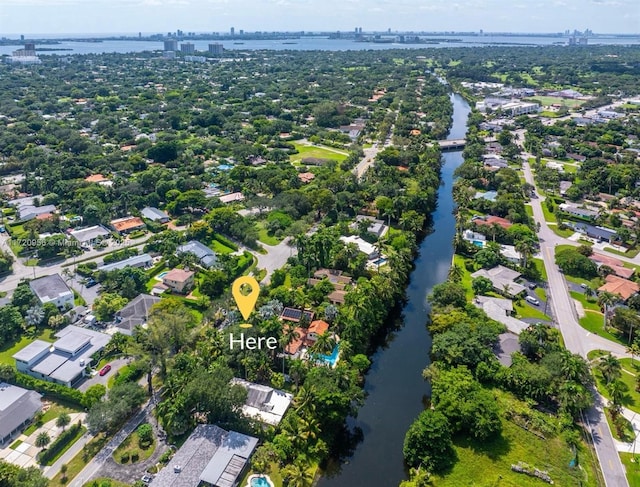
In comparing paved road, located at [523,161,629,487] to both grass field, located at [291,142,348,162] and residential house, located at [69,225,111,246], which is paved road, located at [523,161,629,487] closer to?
grass field, located at [291,142,348,162]

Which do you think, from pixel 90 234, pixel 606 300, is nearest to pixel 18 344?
pixel 90 234

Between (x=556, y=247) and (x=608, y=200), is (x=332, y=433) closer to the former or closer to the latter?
(x=556, y=247)

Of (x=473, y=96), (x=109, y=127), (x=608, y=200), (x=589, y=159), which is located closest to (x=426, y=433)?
(x=608, y=200)

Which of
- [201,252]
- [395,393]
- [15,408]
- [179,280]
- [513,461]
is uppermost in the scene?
[179,280]

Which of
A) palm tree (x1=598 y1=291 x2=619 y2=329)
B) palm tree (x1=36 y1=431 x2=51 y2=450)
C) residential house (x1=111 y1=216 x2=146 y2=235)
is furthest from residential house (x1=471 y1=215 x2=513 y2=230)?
palm tree (x1=36 y1=431 x2=51 y2=450)

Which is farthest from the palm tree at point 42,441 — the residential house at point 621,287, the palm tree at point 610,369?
the residential house at point 621,287

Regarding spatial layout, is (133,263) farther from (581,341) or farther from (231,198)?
(581,341)

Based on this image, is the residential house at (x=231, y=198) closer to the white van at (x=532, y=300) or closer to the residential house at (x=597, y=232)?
the white van at (x=532, y=300)

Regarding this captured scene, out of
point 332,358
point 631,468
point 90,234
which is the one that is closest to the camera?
point 631,468
